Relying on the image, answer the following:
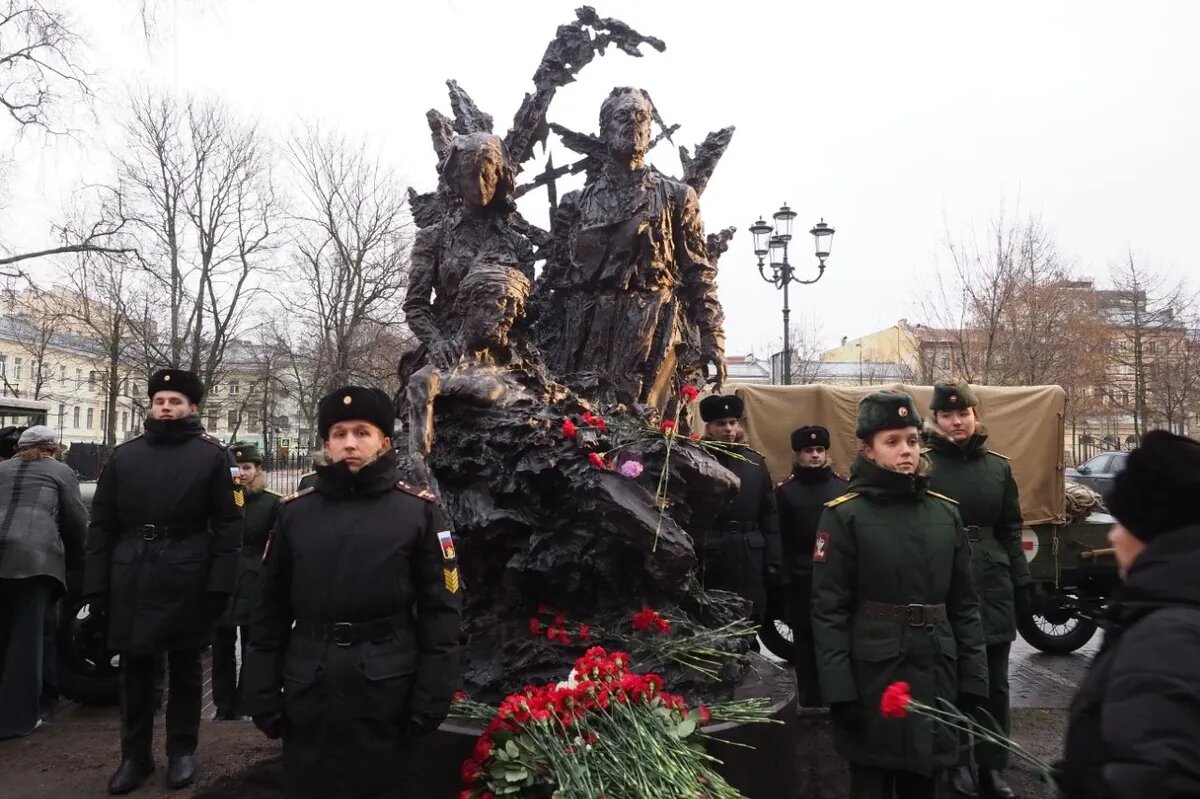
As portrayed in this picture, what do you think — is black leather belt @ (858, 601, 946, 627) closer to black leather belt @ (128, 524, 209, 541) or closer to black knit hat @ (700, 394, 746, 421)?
black knit hat @ (700, 394, 746, 421)

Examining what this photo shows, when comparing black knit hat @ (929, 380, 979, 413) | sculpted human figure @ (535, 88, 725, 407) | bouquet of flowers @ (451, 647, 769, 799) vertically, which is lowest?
bouquet of flowers @ (451, 647, 769, 799)

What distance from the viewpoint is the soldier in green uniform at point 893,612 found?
320cm

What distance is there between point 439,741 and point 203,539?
1689 millimetres

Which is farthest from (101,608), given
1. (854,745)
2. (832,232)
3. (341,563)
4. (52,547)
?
(832,232)

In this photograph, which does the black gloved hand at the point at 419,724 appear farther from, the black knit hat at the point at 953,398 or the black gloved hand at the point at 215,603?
the black knit hat at the point at 953,398

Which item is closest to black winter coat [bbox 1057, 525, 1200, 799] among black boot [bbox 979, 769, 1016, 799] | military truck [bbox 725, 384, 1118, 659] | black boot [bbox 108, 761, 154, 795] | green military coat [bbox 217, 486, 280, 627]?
black boot [bbox 979, 769, 1016, 799]

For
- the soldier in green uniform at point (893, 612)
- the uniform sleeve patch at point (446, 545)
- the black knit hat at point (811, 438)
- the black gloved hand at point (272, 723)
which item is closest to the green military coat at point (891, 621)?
the soldier in green uniform at point (893, 612)

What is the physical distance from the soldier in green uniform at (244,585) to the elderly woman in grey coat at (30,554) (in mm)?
1041

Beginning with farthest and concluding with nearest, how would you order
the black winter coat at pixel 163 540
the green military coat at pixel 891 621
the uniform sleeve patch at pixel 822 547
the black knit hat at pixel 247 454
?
the black knit hat at pixel 247 454 → the black winter coat at pixel 163 540 → the uniform sleeve patch at pixel 822 547 → the green military coat at pixel 891 621

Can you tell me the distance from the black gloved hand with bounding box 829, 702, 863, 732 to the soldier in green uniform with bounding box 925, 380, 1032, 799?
5.22 feet

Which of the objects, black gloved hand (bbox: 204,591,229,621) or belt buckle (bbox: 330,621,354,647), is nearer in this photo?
belt buckle (bbox: 330,621,354,647)

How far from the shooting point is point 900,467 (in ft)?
11.1

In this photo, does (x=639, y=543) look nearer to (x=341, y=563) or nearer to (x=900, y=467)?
→ (x=900, y=467)

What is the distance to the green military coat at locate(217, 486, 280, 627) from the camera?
5.81 metres
